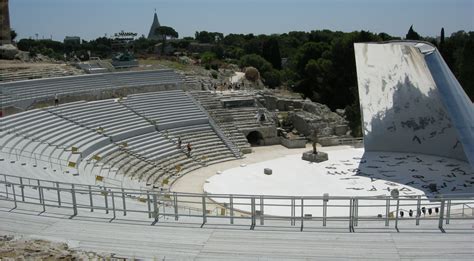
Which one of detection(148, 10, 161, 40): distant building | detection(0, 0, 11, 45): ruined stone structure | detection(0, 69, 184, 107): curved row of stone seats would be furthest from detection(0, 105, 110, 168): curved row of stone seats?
detection(148, 10, 161, 40): distant building

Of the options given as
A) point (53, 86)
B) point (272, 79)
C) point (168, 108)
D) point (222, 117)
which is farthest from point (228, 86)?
point (272, 79)

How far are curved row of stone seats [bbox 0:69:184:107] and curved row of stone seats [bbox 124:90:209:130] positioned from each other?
1568 millimetres

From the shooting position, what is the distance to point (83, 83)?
26.6 metres

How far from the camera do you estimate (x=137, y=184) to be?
58.7 ft

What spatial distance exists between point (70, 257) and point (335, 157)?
54.1 ft

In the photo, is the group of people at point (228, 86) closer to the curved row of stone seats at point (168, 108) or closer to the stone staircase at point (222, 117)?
the stone staircase at point (222, 117)

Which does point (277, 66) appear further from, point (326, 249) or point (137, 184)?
point (326, 249)

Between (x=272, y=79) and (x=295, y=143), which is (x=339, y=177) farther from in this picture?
(x=272, y=79)

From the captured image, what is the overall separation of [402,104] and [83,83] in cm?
1628

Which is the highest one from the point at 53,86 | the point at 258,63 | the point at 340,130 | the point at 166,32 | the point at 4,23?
the point at 166,32

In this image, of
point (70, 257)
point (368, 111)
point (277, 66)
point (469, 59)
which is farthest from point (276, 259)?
point (277, 66)

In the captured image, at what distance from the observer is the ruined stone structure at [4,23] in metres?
33.6

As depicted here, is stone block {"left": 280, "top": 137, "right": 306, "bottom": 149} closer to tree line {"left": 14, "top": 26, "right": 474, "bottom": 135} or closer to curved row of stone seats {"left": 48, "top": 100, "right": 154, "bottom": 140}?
tree line {"left": 14, "top": 26, "right": 474, "bottom": 135}

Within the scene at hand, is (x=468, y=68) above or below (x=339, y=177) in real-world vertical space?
above
